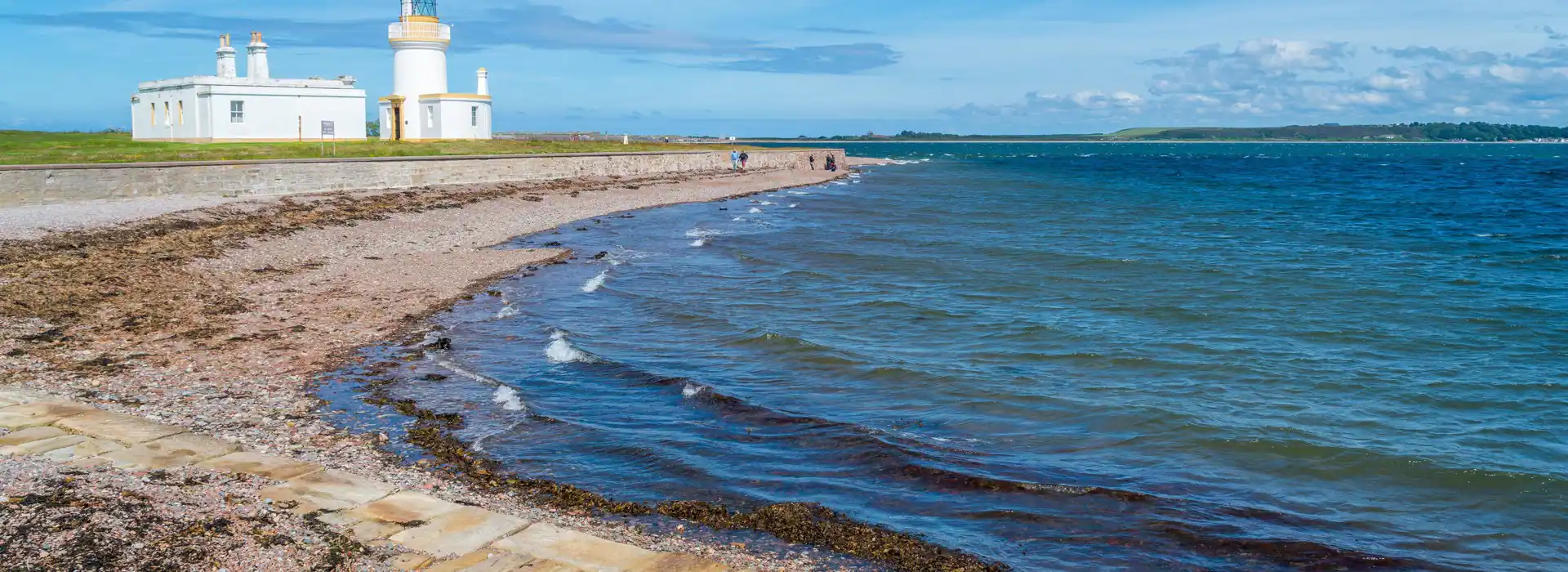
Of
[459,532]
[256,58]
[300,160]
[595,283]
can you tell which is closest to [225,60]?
[256,58]

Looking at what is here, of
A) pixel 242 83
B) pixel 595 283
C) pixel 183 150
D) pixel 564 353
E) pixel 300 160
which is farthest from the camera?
pixel 242 83

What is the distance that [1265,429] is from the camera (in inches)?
393

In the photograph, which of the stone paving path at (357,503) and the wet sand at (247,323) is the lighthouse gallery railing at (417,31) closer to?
the wet sand at (247,323)

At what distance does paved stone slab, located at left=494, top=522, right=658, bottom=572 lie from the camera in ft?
19.3

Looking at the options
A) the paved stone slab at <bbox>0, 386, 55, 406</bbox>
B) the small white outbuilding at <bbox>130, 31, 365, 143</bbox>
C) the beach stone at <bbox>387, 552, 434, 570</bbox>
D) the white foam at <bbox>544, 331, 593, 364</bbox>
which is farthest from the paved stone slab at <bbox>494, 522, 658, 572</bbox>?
the small white outbuilding at <bbox>130, 31, 365, 143</bbox>

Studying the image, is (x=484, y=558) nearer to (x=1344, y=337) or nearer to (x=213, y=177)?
(x=1344, y=337)

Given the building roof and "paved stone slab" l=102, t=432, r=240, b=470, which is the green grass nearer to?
the building roof

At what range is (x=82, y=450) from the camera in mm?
7250

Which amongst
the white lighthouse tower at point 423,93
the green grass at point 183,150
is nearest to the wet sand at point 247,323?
the green grass at point 183,150

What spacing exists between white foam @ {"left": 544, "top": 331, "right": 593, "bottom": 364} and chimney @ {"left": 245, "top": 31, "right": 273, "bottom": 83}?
38.8m

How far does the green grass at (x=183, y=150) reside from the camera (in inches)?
1246

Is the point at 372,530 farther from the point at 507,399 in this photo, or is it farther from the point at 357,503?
the point at 507,399

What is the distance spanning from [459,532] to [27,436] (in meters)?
3.61

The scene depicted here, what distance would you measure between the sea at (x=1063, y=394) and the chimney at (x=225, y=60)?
28.3 metres
